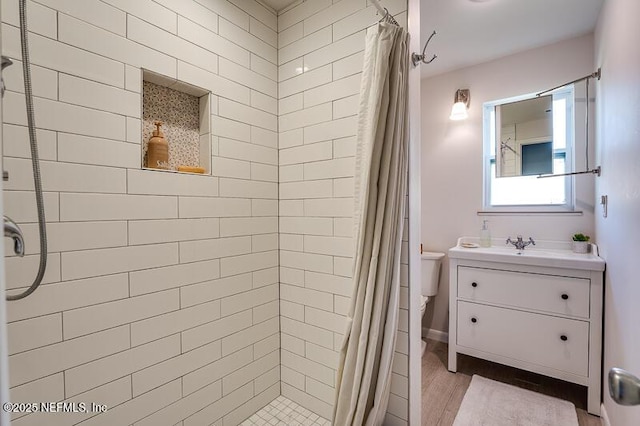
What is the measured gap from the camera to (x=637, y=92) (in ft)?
3.56

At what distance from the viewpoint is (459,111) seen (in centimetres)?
256

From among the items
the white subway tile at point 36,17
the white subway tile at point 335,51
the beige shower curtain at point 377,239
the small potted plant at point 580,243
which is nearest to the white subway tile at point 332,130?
the beige shower curtain at point 377,239

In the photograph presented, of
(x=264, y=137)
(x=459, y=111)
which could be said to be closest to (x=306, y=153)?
(x=264, y=137)

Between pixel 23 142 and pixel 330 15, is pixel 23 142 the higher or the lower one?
the lower one

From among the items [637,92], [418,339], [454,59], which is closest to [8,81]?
[418,339]

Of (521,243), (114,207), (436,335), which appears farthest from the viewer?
(436,335)

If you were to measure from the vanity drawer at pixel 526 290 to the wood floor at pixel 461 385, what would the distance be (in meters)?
0.57

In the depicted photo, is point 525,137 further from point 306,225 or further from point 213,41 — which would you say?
point 213,41

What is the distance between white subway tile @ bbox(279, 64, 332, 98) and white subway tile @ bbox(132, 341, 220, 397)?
4.74ft

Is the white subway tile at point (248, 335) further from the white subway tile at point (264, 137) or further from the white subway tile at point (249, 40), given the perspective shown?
the white subway tile at point (249, 40)

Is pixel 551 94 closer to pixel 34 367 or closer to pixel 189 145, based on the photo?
pixel 189 145

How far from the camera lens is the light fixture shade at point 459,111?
2.56m

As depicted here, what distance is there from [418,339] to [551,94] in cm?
222

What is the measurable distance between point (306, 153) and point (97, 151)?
967 mm
